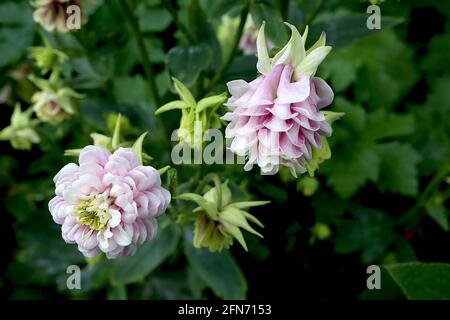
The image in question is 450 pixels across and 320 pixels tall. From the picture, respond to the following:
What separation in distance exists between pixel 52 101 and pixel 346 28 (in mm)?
698

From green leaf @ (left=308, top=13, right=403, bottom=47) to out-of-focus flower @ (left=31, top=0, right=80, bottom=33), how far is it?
1.76 ft

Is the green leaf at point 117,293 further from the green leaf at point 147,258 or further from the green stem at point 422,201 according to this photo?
the green stem at point 422,201

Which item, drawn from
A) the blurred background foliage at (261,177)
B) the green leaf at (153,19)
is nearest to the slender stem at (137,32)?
the blurred background foliage at (261,177)

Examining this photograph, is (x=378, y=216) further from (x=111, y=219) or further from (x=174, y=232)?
(x=111, y=219)

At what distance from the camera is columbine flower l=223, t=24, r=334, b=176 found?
95 centimetres

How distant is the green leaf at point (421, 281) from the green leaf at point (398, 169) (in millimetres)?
568

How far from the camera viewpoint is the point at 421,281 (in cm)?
124

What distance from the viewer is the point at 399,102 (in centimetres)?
212

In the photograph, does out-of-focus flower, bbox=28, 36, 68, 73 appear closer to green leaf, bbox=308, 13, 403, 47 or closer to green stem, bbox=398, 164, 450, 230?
green leaf, bbox=308, 13, 403, 47

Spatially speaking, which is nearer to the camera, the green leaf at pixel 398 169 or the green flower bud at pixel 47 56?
the green flower bud at pixel 47 56

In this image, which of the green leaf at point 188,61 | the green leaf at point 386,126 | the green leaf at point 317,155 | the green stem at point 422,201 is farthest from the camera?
the green leaf at point 386,126

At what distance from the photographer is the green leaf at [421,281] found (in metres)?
1.24

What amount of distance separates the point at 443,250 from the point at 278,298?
52cm

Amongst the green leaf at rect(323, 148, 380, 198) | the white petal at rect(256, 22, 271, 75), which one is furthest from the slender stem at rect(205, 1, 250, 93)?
the green leaf at rect(323, 148, 380, 198)
